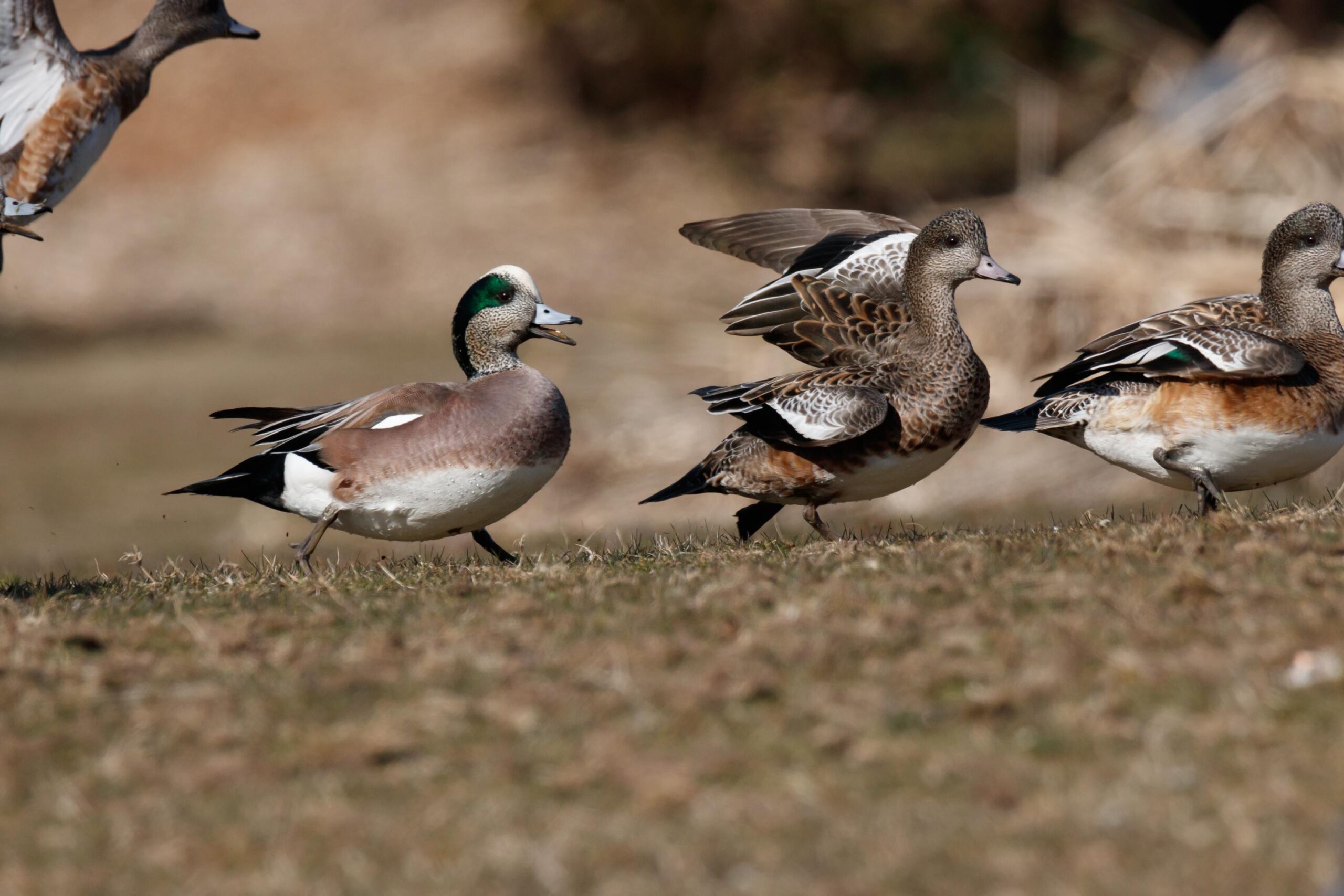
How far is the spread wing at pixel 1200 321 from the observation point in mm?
6285

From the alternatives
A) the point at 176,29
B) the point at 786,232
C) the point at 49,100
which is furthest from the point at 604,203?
the point at 49,100

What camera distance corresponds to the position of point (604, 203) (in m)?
23.0

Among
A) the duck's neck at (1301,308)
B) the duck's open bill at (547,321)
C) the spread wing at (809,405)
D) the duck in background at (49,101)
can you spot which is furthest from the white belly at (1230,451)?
the duck in background at (49,101)

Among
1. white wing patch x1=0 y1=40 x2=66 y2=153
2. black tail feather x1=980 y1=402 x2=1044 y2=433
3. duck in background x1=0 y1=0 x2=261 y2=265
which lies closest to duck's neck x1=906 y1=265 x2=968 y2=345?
black tail feather x1=980 y1=402 x2=1044 y2=433

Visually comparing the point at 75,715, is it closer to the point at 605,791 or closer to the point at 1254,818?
the point at 605,791

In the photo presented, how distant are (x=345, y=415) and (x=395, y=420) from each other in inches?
9.8

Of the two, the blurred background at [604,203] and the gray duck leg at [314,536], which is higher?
the blurred background at [604,203]

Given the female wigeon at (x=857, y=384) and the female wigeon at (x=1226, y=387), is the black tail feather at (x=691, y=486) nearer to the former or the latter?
the female wigeon at (x=857, y=384)

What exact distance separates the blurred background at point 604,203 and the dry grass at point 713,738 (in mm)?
4698

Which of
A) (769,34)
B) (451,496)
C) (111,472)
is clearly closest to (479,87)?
(769,34)

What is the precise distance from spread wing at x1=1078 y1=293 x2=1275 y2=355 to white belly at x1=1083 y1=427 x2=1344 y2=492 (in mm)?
370

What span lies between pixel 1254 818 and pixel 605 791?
52.1 inches

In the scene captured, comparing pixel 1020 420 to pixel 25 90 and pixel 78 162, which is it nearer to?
pixel 78 162

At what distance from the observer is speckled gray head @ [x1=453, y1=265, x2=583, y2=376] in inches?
266
